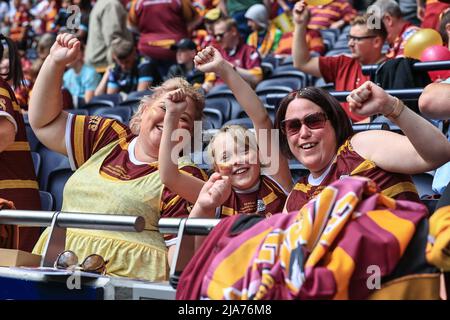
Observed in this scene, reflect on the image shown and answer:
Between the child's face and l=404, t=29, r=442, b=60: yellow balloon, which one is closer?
the child's face

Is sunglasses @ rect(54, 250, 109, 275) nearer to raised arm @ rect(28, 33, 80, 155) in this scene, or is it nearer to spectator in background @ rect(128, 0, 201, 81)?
raised arm @ rect(28, 33, 80, 155)

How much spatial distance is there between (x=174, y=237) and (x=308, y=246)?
4.05ft

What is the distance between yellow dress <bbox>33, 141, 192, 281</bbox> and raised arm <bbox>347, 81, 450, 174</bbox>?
0.91m

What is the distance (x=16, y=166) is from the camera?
348cm

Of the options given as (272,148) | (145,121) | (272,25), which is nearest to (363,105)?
(272,148)

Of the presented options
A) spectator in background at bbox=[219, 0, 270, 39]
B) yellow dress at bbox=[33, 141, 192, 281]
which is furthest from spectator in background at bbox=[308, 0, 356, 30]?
yellow dress at bbox=[33, 141, 192, 281]

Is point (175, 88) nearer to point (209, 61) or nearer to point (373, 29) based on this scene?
point (209, 61)

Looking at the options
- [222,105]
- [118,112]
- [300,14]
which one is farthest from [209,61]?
[118,112]

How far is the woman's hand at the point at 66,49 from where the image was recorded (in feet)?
10.8

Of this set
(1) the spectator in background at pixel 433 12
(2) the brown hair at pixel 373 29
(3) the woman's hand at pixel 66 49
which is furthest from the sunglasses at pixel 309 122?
(1) the spectator in background at pixel 433 12

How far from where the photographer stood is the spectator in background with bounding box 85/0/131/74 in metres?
8.41

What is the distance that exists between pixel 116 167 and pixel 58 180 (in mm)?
1218

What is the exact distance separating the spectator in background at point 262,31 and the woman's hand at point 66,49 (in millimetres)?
5034

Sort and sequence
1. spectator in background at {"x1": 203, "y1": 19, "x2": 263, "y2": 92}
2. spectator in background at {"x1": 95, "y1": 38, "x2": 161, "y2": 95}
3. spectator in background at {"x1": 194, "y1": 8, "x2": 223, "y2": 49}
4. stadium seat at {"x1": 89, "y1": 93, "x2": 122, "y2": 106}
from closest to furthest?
spectator in background at {"x1": 203, "y1": 19, "x2": 263, "y2": 92} < stadium seat at {"x1": 89, "y1": 93, "x2": 122, "y2": 106} < spectator in background at {"x1": 194, "y1": 8, "x2": 223, "y2": 49} < spectator in background at {"x1": 95, "y1": 38, "x2": 161, "y2": 95}
